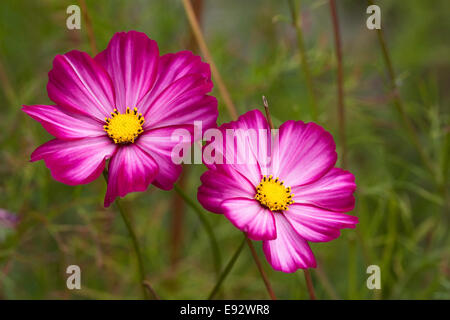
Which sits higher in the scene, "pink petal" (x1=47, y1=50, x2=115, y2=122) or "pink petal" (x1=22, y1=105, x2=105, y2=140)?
"pink petal" (x1=47, y1=50, x2=115, y2=122)

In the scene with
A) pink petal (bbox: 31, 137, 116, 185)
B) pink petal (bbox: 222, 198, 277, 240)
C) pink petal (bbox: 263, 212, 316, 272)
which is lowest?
pink petal (bbox: 263, 212, 316, 272)

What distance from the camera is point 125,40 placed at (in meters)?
0.38

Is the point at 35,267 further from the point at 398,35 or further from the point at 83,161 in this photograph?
the point at 398,35

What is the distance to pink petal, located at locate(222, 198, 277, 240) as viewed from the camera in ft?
1.07

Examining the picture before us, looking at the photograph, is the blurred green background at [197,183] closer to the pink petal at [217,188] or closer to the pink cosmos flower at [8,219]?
the pink cosmos flower at [8,219]

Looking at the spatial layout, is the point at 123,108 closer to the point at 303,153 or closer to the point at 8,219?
the point at 303,153

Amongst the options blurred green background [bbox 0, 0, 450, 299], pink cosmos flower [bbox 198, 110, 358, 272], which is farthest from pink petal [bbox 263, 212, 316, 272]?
blurred green background [bbox 0, 0, 450, 299]

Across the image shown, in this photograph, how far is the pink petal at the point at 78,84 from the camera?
37 cm

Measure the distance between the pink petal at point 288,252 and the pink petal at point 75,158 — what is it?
13 cm

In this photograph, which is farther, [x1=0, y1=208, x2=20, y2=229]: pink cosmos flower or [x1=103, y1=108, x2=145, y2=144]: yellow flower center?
[x1=0, y1=208, x2=20, y2=229]: pink cosmos flower

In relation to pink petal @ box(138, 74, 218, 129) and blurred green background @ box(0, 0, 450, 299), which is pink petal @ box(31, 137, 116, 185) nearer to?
pink petal @ box(138, 74, 218, 129)

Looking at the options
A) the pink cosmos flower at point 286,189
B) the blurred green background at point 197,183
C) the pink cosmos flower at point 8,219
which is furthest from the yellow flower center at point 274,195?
the pink cosmos flower at point 8,219

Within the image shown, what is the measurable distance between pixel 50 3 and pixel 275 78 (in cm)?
41
